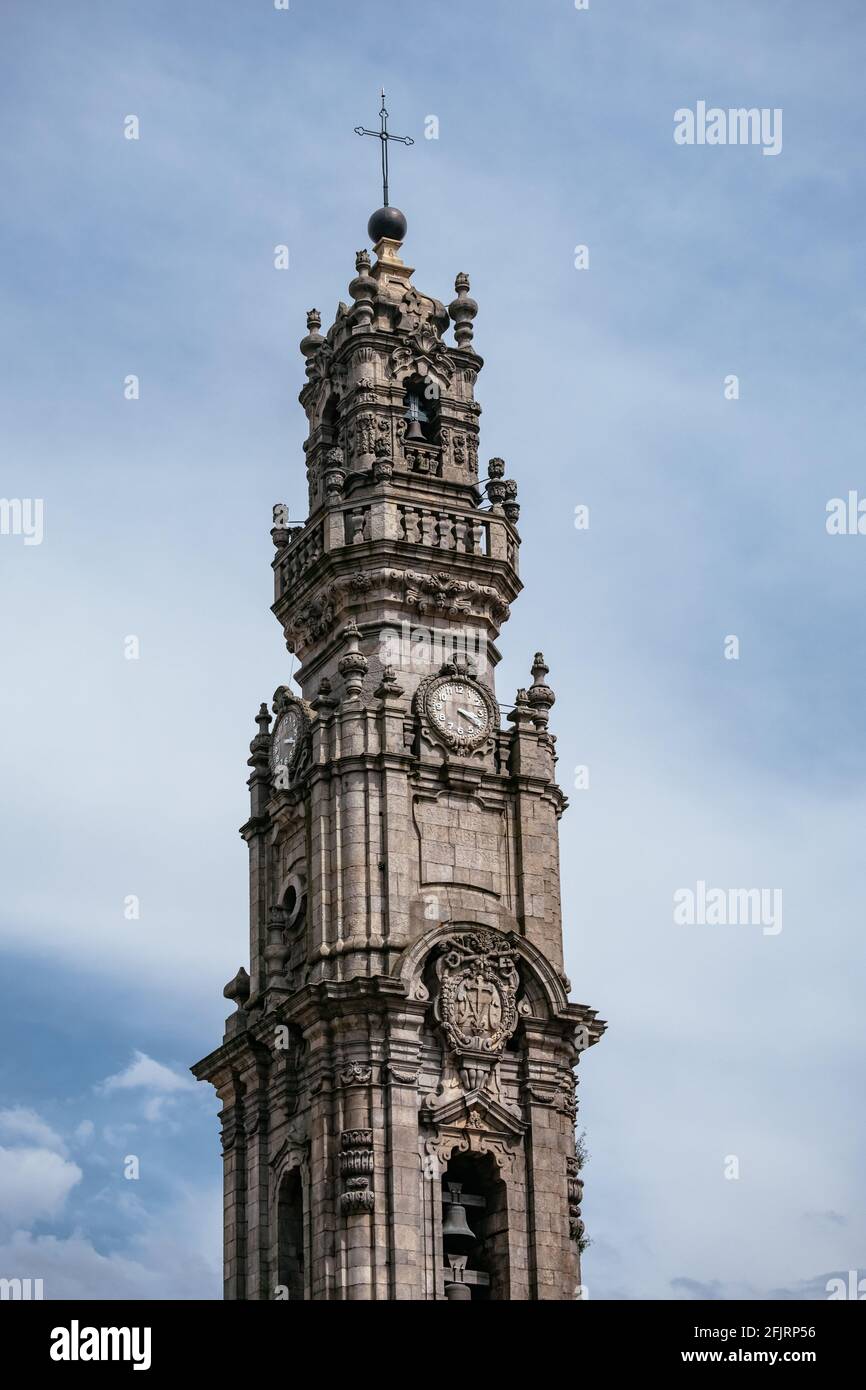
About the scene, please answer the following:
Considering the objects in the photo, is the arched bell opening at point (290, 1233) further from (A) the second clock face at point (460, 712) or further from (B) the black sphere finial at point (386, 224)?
(B) the black sphere finial at point (386, 224)

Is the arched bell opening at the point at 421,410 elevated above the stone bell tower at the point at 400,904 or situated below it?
above

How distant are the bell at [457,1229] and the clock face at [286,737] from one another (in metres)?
11.9

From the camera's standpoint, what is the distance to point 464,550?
58.3 metres

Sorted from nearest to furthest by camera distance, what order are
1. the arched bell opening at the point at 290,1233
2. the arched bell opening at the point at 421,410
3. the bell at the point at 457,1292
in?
the bell at the point at 457,1292, the arched bell opening at the point at 290,1233, the arched bell opening at the point at 421,410

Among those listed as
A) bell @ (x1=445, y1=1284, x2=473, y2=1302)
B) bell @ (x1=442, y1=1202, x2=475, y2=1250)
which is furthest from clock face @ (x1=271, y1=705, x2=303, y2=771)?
bell @ (x1=445, y1=1284, x2=473, y2=1302)

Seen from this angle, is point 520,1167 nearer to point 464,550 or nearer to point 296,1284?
point 296,1284

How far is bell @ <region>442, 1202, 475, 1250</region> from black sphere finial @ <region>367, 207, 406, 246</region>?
27.2 meters

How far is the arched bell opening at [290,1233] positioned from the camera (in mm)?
52781

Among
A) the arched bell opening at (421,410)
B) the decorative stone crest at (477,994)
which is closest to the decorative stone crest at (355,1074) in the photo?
the decorative stone crest at (477,994)

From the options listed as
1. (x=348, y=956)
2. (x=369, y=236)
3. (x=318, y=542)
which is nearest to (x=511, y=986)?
(x=348, y=956)

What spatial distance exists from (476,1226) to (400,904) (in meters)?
7.50
